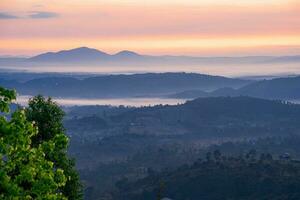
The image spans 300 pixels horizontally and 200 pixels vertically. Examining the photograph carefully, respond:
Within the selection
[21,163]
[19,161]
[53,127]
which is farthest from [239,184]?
[19,161]

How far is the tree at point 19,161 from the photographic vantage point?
870 inches

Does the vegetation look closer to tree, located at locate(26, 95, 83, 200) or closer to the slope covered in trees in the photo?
tree, located at locate(26, 95, 83, 200)

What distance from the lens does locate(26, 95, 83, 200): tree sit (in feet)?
128

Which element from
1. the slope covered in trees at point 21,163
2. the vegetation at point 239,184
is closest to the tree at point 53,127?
the slope covered in trees at point 21,163

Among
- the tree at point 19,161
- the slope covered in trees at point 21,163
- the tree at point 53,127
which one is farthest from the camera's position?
the tree at point 53,127

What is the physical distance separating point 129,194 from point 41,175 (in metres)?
178

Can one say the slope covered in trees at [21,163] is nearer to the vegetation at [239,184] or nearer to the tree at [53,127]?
the tree at [53,127]

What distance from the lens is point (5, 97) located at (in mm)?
22891

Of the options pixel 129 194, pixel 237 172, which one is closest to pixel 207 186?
pixel 237 172

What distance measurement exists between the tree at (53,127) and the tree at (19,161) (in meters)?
15.1

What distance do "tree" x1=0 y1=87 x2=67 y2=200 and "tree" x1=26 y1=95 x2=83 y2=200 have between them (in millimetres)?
15150

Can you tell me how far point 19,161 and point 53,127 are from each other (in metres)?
16.3

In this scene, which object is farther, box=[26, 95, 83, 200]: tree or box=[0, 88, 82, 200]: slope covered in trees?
box=[26, 95, 83, 200]: tree

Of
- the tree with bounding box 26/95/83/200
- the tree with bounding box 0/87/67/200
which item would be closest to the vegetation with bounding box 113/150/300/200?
the tree with bounding box 26/95/83/200
